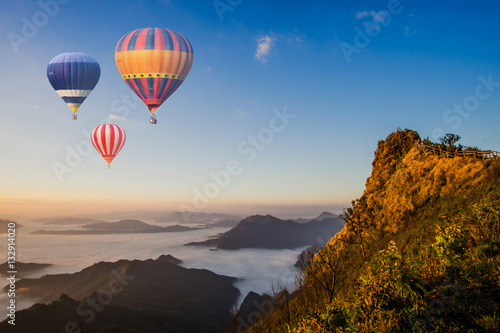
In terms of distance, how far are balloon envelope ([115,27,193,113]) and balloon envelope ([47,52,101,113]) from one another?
1470cm

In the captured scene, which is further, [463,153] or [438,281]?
[463,153]

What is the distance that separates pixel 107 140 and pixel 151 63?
27.8 m

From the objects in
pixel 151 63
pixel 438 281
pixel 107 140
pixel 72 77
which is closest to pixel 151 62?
pixel 151 63

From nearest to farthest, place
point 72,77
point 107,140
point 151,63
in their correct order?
1. point 151,63
2. point 72,77
3. point 107,140

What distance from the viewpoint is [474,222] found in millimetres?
18719

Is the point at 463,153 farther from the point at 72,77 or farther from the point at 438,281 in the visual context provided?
the point at 72,77

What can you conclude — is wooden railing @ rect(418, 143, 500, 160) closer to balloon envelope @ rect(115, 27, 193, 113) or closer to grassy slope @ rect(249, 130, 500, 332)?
grassy slope @ rect(249, 130, 500, 332)

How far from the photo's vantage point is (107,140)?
82875 millimetres

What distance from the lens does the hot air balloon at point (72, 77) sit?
75125mm

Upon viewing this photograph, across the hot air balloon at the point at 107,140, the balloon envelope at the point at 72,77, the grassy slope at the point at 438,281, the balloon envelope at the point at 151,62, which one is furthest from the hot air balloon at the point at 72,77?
the grassy slope at the point at 438,281

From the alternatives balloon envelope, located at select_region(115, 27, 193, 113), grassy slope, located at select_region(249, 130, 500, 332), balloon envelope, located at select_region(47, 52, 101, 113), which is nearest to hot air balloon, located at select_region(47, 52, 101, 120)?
balloon envelope, located at select_region(47, 52, 101, 113)

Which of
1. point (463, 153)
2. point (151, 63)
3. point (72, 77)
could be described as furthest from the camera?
point (72, 77)

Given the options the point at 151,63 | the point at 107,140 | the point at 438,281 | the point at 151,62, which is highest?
A: the point at 151,62

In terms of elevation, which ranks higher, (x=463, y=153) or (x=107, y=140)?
(x=107, y=140)
